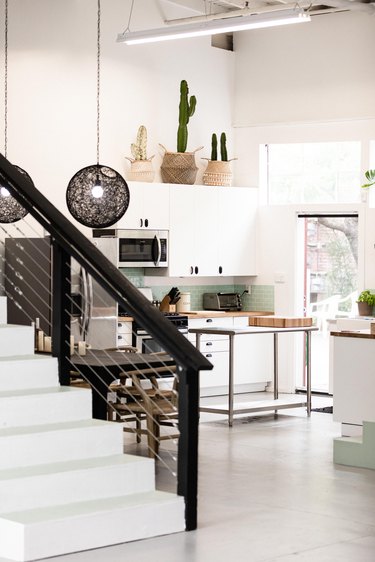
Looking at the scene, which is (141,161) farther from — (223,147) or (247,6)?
(247,6)

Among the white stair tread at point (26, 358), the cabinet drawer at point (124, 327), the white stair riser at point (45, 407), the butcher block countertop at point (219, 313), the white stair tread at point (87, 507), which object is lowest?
the white stair tread at point (87, 507)

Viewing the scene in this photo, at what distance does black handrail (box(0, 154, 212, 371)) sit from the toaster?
6.82m

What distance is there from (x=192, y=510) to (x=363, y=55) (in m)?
8.02

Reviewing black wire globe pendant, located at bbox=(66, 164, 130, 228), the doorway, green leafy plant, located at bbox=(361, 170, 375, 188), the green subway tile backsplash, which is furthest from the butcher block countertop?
black wire globe pendant, located at bbox=(66, 164, 130, 228)

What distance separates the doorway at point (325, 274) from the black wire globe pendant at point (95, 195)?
181 inches

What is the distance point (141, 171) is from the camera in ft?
41.5

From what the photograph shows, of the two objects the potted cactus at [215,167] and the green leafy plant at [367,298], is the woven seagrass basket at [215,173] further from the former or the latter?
the green leafy plant at [367,298]

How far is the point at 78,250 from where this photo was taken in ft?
22.2

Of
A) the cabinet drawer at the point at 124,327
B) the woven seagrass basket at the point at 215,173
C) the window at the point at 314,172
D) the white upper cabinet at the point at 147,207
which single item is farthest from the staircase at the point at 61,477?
the window at the point at 314,172

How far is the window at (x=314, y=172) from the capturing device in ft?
43.4

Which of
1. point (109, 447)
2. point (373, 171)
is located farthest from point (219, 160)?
point (109, 447)

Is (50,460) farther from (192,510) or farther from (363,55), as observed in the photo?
(363,55)

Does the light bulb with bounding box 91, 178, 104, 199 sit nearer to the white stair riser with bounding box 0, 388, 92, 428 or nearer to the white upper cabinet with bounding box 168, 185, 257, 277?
the white stair riser with bounding box 0, 388, 92, 428

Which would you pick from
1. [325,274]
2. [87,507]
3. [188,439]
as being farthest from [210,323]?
[87,507]
